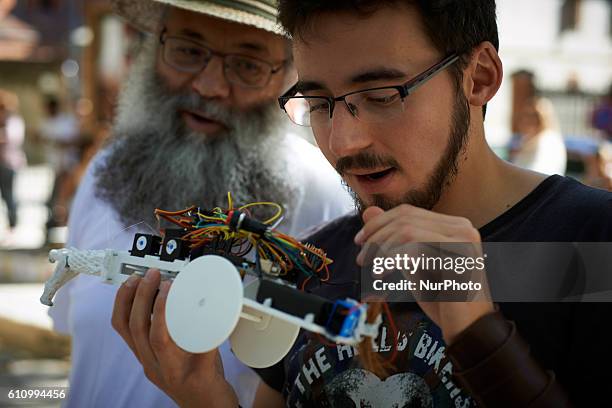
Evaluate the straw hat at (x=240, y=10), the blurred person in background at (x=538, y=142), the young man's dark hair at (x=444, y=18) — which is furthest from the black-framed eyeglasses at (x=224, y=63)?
the blurred person in background at (x=538, y=142)

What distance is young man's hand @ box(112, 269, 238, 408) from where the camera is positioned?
1.49m

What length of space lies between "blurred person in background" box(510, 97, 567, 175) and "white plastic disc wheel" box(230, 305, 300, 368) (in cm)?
455

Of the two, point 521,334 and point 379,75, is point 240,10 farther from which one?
point 521,334

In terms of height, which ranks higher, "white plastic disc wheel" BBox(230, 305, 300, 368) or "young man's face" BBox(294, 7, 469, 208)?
"young man's face" BBox(294, 7, 469, 208)

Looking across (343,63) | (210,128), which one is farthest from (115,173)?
(343,63)

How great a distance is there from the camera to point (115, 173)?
104 inches

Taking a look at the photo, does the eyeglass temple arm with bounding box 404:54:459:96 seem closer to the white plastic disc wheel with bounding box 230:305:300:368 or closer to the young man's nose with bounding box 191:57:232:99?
the white plastic disc wheel with bounding box 230:305:300:368

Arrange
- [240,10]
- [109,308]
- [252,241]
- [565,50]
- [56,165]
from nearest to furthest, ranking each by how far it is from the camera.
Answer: [252,241]
[109,308]
[240,10]
[56,165]
[565,50]

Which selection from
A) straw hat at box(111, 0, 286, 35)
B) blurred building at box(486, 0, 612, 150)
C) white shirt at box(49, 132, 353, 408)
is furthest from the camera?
blurred building at box(486, 0, 612, 150)

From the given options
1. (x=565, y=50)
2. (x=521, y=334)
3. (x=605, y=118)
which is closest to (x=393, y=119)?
(x=521, y=334)

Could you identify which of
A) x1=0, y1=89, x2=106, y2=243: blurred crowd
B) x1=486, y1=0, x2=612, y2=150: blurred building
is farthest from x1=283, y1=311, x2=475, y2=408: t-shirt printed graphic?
x1=486, y1=0, x2=612, y2=150: blurred building

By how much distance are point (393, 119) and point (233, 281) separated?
1.58 feet

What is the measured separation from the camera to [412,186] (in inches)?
61.9

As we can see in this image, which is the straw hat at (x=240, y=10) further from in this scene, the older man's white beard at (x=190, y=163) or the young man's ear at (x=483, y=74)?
the young man's ear at (x=483, y=74)
